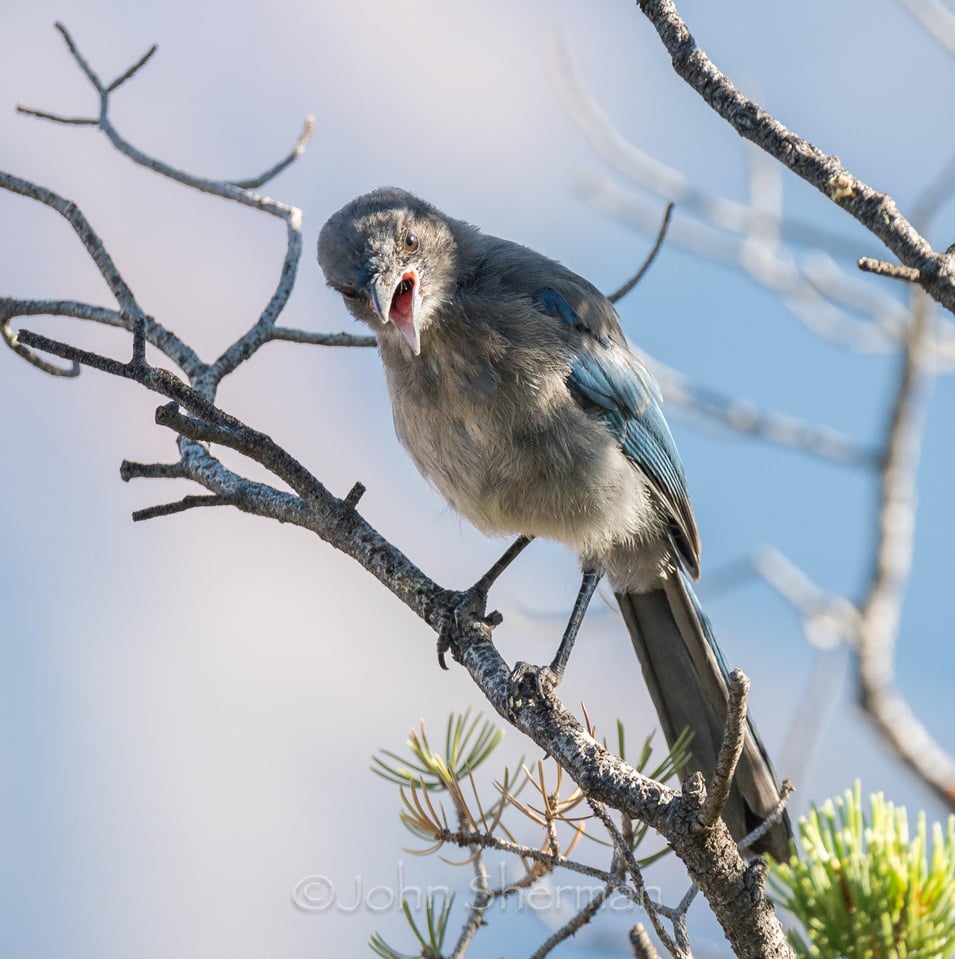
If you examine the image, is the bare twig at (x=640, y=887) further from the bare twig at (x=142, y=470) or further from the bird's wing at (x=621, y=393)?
the bird's wing at (x=621, y=393)

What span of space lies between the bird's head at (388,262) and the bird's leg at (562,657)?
0.97 m

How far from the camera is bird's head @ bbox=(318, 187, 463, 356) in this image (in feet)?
11.5

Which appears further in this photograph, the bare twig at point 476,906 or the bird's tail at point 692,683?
the bird's tail at point 692,683

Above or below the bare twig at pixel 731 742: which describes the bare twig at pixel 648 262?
above

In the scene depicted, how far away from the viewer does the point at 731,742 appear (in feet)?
5.63

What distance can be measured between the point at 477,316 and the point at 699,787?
2029mm

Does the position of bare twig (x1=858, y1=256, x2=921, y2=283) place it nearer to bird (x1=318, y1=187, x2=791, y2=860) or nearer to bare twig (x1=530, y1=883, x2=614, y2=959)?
bare twig (x1=530, y1=883, x2=614, y2=959)

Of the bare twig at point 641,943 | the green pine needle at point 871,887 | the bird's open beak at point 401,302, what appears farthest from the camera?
the bird's open beak at point 401,302

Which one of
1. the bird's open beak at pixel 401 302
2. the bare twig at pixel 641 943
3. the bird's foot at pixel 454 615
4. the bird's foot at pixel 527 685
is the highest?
the bird's open beak at pixel 401 302

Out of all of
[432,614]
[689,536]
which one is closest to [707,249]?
[689,536]

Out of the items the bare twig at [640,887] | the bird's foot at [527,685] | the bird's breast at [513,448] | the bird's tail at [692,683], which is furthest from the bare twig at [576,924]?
the bird's breast at [513,448]

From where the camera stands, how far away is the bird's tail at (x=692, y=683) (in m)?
3.44

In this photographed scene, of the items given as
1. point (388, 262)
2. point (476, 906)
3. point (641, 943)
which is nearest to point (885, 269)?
point (641, 943)

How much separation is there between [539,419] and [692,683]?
105cm
